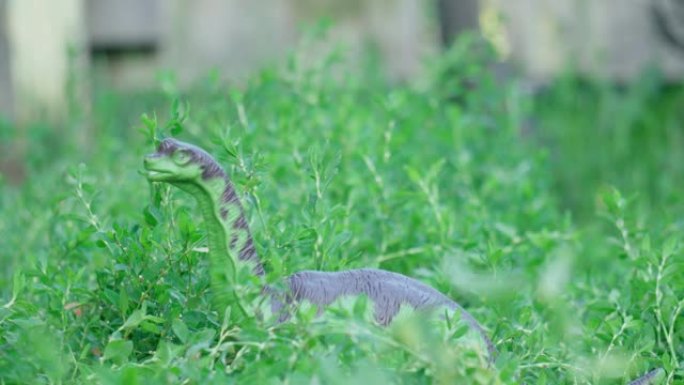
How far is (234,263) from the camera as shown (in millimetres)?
1612

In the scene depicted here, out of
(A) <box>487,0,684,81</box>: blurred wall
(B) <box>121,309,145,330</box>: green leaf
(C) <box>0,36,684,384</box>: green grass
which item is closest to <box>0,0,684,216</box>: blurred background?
(A) <box>487,0,684,81</box>: blurred wall

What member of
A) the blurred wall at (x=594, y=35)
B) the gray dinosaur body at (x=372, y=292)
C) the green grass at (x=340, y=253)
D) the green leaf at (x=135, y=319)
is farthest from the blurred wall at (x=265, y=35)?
the green leaf at (x=135, y=319)

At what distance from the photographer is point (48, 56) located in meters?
5.69

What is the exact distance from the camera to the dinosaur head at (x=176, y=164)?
1564 mm

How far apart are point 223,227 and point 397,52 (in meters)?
4.53

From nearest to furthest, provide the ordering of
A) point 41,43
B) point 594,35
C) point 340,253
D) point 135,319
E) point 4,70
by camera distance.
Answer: point 135,319 → point 340,253 → point 594,35 → point 41,43 → point 4,70

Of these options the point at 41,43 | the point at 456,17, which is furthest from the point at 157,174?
the point at 41,43

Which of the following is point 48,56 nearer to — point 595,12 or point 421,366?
point 595,12

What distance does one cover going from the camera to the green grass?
151cm

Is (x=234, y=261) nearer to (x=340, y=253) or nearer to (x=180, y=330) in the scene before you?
(x=180, y=330)

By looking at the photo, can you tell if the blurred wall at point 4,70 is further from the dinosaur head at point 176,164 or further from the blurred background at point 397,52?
the dinosaur head at point 176,164

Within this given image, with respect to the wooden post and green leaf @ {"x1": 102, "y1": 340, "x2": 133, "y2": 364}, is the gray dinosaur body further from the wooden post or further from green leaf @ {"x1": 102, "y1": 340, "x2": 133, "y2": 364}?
the wooden post

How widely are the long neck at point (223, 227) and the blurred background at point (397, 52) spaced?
106 inches

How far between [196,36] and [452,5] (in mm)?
1491
